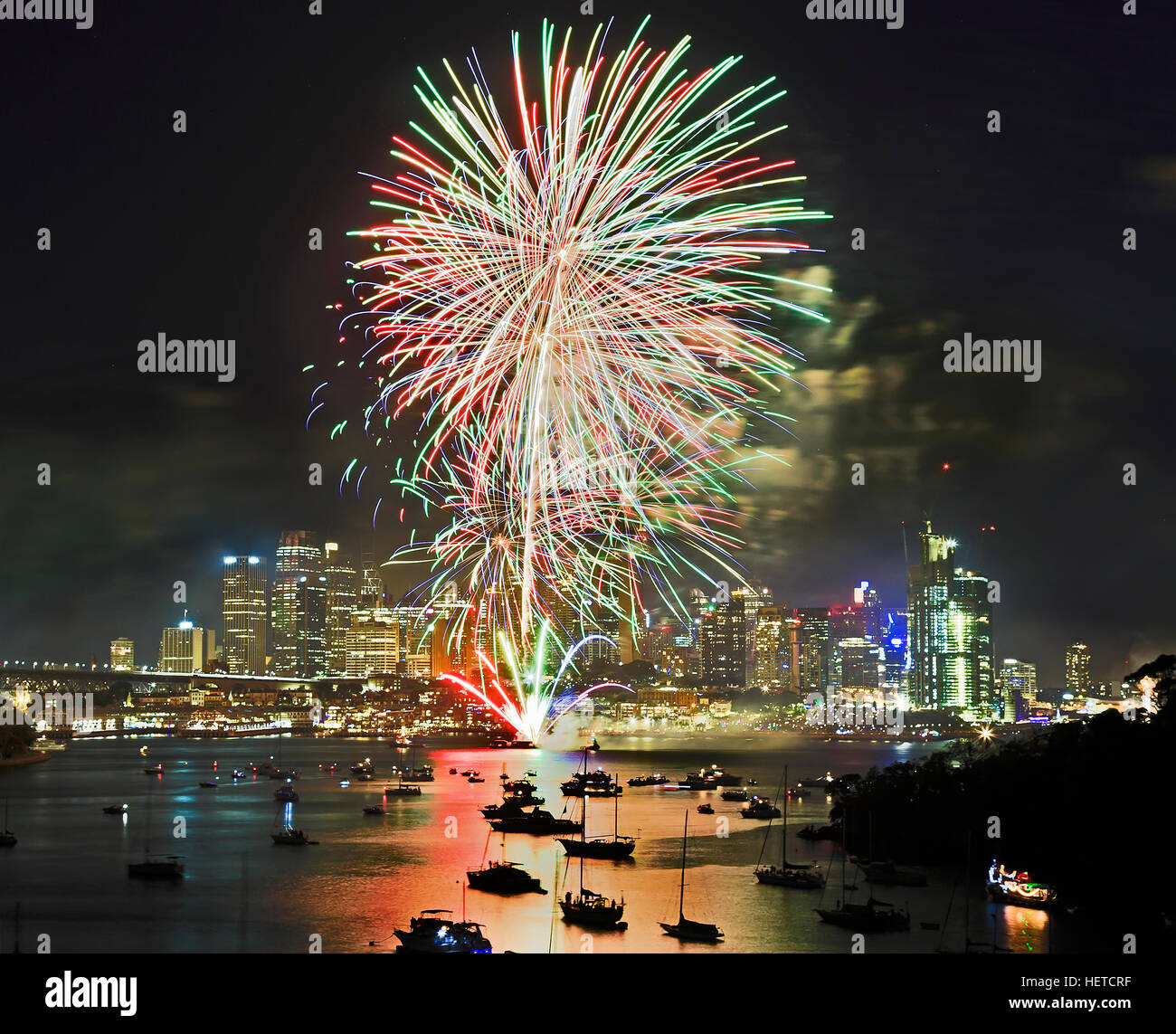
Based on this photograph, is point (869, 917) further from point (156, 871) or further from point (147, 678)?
point (147, 678)

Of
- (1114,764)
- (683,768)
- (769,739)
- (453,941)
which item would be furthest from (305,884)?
(769,739)

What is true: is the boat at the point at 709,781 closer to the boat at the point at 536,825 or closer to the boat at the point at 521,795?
the boat at the point at 521,795

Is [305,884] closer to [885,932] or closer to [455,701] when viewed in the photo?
[885,932]

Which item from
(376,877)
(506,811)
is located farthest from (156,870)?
(506,811)

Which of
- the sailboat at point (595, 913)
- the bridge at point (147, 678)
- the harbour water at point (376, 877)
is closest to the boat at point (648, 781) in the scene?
the harbour water at point (376, 877)
